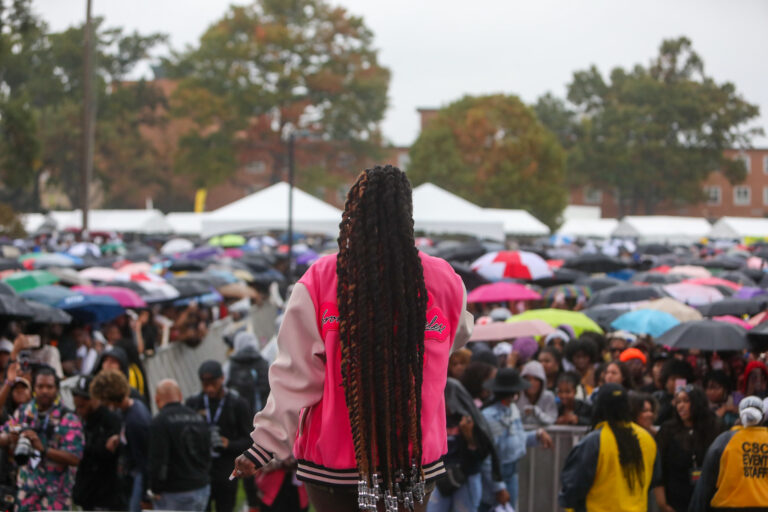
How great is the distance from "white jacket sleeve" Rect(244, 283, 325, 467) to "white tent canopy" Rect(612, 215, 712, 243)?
2112 inches

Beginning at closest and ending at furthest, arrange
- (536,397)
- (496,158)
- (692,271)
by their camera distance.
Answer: (536,397) → (692,271) → (496,158)

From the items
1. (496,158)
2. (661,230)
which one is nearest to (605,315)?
(661,230)

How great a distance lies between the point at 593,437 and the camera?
6.77 metres

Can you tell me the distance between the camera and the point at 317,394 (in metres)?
3.76

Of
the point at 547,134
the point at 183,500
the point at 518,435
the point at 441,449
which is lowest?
the point at 183,500

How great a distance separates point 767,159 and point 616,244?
71.0 meters

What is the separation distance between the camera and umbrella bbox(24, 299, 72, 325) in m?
10.9

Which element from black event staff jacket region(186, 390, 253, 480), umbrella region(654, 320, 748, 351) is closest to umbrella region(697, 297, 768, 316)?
umbrella region(654, 320, 748, 351)

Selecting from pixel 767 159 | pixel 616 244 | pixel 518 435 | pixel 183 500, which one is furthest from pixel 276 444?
pixel 767 159

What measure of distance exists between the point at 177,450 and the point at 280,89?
224ft

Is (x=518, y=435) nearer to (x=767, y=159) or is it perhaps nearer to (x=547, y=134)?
(x=547, y=134)

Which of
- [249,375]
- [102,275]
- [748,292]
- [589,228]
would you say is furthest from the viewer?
[589,228]

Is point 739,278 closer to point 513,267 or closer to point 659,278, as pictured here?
point 659,278

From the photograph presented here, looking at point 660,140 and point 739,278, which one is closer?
point 739,278
